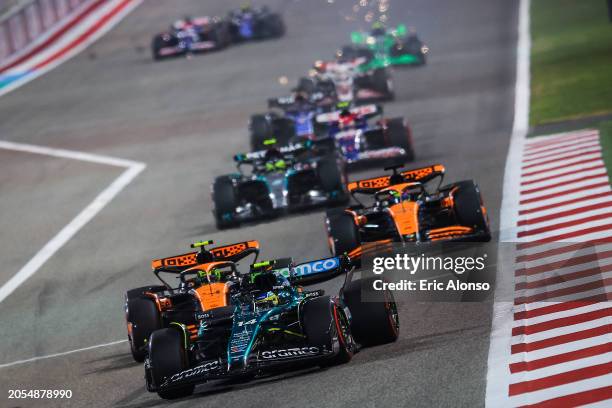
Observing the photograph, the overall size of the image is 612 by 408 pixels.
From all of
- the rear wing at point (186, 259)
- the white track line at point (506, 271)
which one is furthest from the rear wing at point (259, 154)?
the rear wing at point (186, 259)

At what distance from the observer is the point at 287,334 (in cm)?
1459

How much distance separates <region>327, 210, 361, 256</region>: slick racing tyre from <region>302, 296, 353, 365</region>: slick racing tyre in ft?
15.3

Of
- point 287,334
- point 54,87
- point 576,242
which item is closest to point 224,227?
point 576,242

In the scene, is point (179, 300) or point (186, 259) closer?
point (179, 300)

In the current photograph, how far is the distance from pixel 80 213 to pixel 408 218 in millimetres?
12308

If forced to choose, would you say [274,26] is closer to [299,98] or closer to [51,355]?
[299,98]

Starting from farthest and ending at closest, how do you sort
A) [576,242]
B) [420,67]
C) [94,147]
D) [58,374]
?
[420,67] < [94,147] < [576,242] < [58,374]

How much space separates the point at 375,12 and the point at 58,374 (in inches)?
1760

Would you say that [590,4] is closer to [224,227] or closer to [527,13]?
[527,13]

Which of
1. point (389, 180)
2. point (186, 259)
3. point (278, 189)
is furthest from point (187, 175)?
point (186, 259)

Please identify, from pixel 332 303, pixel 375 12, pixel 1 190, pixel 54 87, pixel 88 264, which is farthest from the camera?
pixel 375 12

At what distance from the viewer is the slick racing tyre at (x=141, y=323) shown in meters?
15.9

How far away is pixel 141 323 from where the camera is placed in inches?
→ 628

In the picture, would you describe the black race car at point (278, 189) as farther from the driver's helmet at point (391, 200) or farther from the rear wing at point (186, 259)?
the rear wing at point (186, 259)
